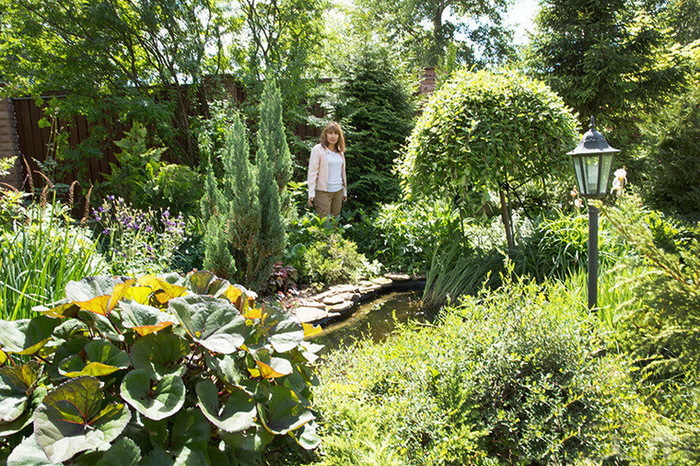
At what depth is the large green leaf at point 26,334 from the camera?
137 cm

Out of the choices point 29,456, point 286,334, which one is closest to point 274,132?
point 286,334

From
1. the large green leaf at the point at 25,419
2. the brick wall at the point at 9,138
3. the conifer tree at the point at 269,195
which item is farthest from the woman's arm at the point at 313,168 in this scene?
the brick wall at the point at 9,138

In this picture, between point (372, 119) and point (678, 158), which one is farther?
point (372, 119)

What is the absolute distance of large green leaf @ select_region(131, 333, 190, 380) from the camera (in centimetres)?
138

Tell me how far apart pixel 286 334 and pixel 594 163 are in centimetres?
207

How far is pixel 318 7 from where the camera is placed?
7.86 metres

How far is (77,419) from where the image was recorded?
1.23m

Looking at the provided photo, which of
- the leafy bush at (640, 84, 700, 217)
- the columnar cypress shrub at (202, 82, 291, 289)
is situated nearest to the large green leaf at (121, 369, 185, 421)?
the columnar cypress shrub at (202, 82, 291, 289)

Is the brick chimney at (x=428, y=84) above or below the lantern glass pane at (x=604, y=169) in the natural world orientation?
above

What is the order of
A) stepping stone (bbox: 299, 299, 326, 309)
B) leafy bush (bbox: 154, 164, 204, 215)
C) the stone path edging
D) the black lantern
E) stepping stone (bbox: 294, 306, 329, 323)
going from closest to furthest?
the black lantern, stepping stone (bbox: 294, 306, 329, 323), the stone path edging, stepping stone (bbox: 299, 299, 326, 309), leafy bush (bbox: 154, 164, 204, 215)

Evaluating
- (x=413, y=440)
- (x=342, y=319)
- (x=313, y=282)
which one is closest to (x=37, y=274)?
(x=413, y=440)

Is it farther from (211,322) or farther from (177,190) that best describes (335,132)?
(211,322)

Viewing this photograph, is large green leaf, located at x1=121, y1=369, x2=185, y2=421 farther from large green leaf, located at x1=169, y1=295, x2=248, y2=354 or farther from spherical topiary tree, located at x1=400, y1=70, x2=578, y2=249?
spherical topiary tree, located at x1=400, y1=70, x2=578, y2=249

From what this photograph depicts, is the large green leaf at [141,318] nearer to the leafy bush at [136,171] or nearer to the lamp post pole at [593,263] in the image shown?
the lamp post pole at [593,263]
